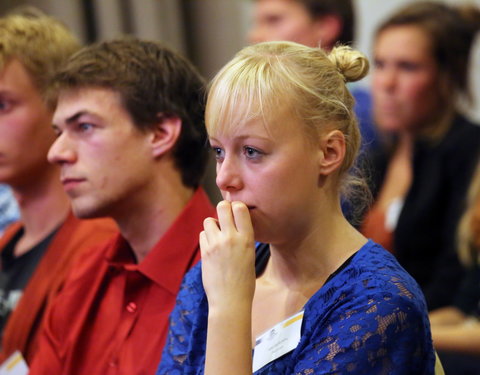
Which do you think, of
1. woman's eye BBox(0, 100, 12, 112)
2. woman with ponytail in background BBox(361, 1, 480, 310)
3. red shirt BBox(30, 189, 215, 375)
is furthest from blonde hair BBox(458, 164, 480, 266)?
woman's eye BBox(0, 100, 12, 112)

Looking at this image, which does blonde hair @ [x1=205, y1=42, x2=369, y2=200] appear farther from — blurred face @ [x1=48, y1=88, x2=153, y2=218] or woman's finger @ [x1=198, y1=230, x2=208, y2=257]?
blurred face @ [x1=48, y1=88, x2=153, y2=218]

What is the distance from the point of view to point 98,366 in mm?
1864

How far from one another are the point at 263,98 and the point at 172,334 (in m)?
0.54

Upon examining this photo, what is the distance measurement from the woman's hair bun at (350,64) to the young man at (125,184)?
0.58 m

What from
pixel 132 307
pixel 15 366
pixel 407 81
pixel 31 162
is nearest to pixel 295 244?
pixel 132 307

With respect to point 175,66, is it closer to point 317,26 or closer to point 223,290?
point 223,290

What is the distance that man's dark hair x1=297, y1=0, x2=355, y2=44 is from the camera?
3486 millimetres

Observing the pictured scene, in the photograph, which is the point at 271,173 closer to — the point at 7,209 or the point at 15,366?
the point at 15,366

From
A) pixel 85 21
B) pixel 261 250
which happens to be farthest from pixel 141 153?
pixel 85 21

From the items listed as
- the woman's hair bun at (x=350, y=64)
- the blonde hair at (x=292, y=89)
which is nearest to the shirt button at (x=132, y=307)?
the blonde hair at (x=292, y=89)

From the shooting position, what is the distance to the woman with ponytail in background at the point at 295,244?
4.26 ft

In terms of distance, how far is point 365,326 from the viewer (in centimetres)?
128

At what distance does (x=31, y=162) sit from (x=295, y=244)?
4.08 feet

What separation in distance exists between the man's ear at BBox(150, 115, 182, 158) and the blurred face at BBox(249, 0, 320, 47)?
1.55m
